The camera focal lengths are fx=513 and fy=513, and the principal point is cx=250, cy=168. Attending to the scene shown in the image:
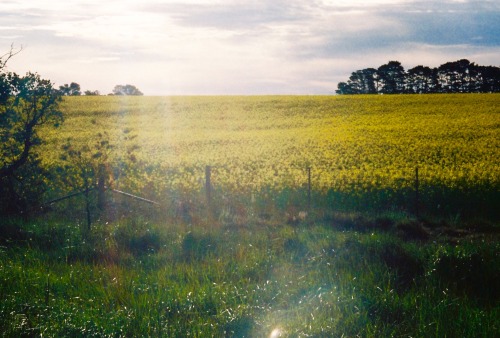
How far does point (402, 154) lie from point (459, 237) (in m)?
10.7

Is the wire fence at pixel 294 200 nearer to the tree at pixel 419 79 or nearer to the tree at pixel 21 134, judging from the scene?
the tree at pixel 21 134

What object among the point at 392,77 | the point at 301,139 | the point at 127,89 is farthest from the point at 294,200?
the point at 127,89

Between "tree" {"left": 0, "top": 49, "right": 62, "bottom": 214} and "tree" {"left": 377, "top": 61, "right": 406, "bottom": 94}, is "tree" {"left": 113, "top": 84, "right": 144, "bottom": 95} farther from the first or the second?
"tree" {"left": 0, "top": 49, "right": 62, "bottom": 214}

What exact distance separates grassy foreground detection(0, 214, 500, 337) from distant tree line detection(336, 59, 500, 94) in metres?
84.6

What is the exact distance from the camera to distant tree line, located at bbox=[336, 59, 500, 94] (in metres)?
86.7

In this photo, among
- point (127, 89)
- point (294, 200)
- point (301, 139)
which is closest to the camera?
point (294, 200)

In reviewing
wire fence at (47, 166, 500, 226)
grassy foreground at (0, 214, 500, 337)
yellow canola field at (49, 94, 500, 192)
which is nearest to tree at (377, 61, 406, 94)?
yellow canola field at (49, 94, 500, 192)

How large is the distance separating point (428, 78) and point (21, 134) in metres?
89.8

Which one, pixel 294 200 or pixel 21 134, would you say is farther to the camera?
pixel 294 200

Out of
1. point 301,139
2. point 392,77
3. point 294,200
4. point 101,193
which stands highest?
point 392,77

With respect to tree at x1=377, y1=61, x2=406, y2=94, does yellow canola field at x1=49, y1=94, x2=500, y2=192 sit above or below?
below

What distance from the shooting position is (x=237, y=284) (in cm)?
763

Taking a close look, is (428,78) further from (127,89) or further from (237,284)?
(237,284)

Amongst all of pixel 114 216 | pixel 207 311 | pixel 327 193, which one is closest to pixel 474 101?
pixel 327 193
